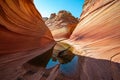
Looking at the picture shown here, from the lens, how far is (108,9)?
4.92 metres

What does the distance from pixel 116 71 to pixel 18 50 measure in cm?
188

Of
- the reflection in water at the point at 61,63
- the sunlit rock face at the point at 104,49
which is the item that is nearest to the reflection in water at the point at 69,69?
the reflection in water at the point at 61,63

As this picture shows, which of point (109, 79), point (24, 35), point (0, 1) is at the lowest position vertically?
point (109, 79)

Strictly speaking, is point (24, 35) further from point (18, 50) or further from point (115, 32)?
point (115, 32)

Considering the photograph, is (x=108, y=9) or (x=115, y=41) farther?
(x=108, y=9)

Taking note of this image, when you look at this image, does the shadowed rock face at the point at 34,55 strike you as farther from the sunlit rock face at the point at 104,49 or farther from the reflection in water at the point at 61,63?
the reflection in water at the point at 61,63

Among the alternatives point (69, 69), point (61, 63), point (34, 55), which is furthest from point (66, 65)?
point (34, 55)

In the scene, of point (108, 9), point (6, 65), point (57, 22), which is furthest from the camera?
point (57, 22)

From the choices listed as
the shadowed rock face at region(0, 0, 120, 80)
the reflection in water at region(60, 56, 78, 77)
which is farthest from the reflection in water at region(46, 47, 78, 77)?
the shadowed rock face at region(0, 0, 120, 80)

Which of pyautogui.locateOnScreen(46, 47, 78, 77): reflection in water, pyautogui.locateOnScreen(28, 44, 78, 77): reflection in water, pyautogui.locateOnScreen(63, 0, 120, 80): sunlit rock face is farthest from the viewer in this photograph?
pyautogui.locateOnScreen(28, 44, 78, 77): reflection in water

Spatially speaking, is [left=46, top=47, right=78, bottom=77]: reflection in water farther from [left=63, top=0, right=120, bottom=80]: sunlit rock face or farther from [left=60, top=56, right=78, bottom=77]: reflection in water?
[left=63, top=0, right=120, bottom=80]: sunlit rock face

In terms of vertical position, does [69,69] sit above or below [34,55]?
below

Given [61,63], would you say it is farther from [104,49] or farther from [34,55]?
[104,49]

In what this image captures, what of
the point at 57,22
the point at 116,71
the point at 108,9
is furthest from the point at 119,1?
the point at 57,22
